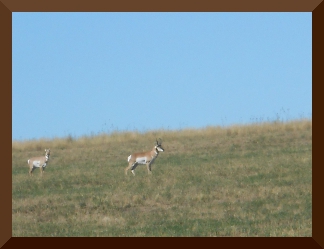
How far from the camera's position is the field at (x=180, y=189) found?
17.4m

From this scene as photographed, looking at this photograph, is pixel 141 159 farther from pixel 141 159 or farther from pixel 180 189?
pixel 180 189

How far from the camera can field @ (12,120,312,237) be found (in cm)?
1739

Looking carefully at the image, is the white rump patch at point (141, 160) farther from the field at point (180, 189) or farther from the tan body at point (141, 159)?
the field at point (180, 189)

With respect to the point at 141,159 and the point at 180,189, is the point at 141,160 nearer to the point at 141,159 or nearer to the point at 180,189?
the point at 141,159

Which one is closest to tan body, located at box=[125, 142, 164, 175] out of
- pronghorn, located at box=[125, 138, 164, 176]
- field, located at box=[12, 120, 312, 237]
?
pronghorn, located at box=[125, 138, 164, 176]

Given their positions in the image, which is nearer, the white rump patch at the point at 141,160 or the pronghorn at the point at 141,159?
the pronghorn at the point at 141,159

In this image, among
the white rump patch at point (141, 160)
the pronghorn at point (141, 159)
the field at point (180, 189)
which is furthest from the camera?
the white rump patch at point (141, 160)

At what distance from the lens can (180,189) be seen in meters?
21.4

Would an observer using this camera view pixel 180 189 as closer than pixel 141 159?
Yes

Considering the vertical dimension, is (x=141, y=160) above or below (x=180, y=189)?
above

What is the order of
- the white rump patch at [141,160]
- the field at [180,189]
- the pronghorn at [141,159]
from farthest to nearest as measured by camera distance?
the white rump patch at [141,160]
the pronghorn at [141,159]
the field at [180,189]

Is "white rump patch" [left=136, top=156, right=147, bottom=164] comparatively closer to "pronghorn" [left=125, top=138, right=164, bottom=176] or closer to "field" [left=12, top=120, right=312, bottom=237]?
"pronghorn" [left=125, top=138, right=164, bottom=176]

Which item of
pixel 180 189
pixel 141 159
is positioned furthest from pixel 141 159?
pixel 180 189

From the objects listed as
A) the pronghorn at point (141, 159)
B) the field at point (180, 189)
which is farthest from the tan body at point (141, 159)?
the field at point (180, 189)
